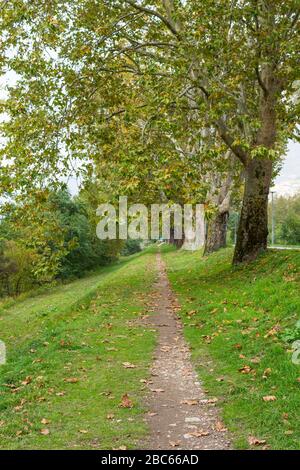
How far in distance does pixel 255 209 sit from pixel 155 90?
6.45 metres

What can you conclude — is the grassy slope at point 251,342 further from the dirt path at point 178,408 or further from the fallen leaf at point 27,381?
the fallen leaf at point 27,381

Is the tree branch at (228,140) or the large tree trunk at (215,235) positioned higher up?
the tree branch at (228,140)

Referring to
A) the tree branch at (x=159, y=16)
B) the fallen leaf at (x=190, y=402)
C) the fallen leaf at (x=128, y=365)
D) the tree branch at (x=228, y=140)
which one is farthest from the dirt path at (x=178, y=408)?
the tree branch at (x=159, y=16)

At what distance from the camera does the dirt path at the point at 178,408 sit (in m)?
7.01

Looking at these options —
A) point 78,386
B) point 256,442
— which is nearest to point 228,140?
point 78,386

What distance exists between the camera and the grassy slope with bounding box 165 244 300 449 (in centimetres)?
737

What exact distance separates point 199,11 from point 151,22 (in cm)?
551

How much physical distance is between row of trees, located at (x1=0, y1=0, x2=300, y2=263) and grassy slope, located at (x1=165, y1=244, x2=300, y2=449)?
116 inches

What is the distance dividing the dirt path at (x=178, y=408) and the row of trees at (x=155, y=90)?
533cm

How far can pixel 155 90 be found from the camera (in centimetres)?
1864

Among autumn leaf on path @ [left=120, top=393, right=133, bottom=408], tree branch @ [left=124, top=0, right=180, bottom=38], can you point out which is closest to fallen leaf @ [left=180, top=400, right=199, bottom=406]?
autumn leaf on path @ [left=120, top=393, right=133, bottom=408]

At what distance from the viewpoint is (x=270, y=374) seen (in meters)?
8.98

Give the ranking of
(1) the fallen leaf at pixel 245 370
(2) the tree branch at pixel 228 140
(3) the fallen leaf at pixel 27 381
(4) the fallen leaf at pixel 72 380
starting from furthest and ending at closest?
(2) the tree branch at pixel 228 140, (3) the fallen leaf at pixel 27 381, (4) the fallen leaf at pixel 72 380, (1) the fallen leaf at pixel 245 370

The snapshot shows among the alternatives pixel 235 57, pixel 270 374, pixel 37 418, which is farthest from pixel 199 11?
pixel 37 418
